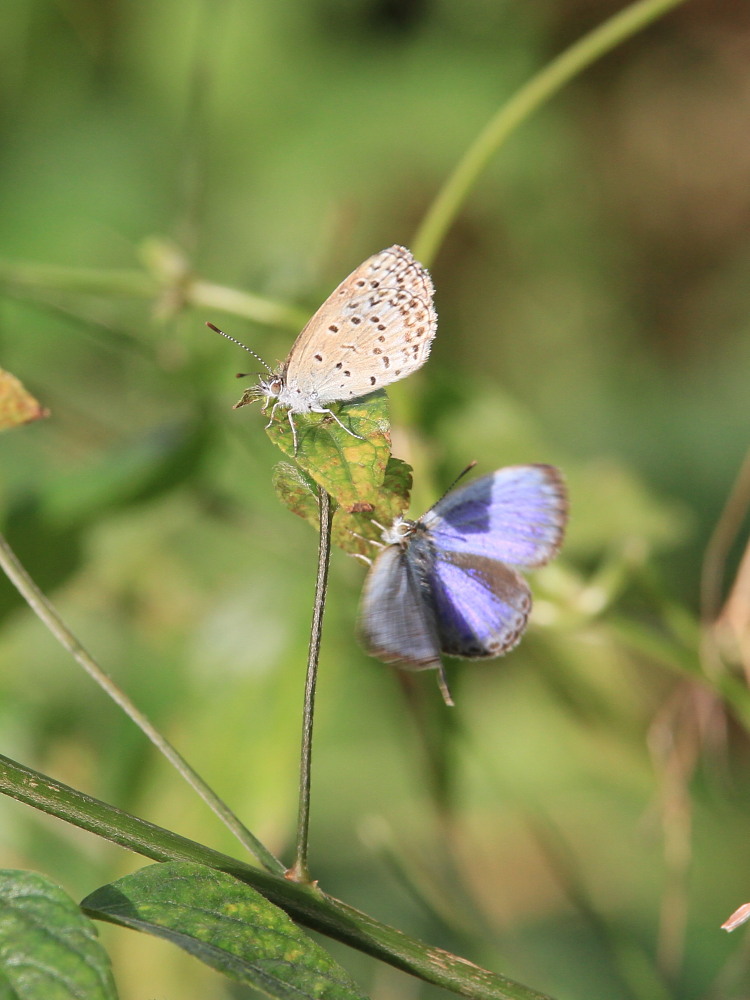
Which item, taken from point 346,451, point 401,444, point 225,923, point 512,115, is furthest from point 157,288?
point 225,923

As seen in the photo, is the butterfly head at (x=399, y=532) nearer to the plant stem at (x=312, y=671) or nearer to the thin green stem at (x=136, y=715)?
the plant stem at (x=312, y=671)

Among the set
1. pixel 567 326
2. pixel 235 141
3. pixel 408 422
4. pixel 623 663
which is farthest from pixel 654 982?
pixel 235 141

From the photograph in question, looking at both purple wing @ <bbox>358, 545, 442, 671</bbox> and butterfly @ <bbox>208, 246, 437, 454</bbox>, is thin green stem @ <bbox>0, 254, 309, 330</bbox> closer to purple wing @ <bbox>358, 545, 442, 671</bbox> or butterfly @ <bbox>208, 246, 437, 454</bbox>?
butterfly @ <bbox>208, 246, 437, 454</bbox>

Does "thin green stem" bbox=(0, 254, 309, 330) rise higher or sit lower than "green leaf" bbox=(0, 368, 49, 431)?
higher

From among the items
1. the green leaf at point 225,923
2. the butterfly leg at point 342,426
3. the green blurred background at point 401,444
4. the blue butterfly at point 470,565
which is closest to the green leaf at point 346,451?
the butterfly leg at point 342,426

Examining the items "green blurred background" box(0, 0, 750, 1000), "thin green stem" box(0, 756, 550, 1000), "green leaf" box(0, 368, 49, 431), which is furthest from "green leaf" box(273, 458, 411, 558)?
"green blurred background" box(0, 0, 750, 1000)

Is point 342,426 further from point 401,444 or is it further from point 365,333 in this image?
point 401,444
